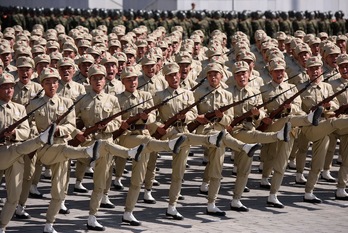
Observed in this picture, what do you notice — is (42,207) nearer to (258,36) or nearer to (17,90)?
(17,90)

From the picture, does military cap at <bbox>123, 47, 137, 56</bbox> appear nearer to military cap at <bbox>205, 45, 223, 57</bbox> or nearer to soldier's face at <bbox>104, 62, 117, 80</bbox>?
military cap at <bbox>205, 45, 223, 57</bbox>

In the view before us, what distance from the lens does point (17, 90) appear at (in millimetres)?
17641

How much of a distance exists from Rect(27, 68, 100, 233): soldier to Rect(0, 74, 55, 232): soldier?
0.39 metres

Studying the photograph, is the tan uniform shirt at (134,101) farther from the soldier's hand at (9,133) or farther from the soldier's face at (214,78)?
the soldier's hand at (9,133)

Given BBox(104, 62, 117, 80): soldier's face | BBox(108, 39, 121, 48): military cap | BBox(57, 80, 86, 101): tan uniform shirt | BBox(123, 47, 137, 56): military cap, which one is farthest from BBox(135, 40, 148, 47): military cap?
BBox(57, 80, 86, 101): tan uniform shirt

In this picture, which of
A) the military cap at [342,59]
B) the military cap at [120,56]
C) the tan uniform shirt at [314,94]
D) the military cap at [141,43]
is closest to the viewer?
the tan uniform shirt at [314,94]

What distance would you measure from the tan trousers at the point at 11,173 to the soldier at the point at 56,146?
0.44 meters

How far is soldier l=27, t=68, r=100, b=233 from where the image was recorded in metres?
15.3

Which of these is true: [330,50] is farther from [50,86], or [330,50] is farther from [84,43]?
[50,86]

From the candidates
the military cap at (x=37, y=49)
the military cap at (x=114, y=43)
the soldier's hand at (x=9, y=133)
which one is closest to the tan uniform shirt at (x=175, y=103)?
the soldier's hand at (x=9, y=133)

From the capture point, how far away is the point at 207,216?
17016 mm

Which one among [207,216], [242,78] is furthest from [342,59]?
[207,216]

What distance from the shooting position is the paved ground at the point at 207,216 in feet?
53.0

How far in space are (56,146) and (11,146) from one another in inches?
26.2
